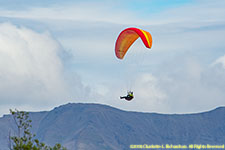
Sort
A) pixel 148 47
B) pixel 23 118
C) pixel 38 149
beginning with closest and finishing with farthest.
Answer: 1. pixel 38 149
2. pixel 23 118
3. pixel 148 47

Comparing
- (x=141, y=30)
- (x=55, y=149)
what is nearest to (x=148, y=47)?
(x=141, y=30)

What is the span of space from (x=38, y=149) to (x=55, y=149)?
4.58 m

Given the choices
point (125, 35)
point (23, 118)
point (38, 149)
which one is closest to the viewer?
point (38, 149)

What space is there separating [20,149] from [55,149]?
5418 mm

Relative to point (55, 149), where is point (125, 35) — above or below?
above

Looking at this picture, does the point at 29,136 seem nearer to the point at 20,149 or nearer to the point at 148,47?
the point at 20,149

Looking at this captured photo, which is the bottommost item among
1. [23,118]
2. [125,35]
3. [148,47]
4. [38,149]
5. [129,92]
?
[38,149]

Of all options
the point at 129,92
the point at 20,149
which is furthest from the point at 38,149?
the point at 129,92

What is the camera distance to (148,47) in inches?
3445

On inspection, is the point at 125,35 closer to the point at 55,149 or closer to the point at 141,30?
the point at 141,30

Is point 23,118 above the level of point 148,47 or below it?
below

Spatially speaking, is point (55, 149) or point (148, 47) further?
point (148, 47)

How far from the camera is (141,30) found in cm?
9200

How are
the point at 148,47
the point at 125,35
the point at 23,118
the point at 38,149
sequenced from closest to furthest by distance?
the point at 38,149 → the point at 23,118 → the point at 148,47 → the point at 125,35
